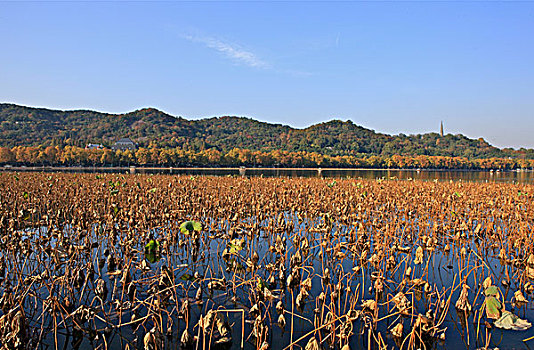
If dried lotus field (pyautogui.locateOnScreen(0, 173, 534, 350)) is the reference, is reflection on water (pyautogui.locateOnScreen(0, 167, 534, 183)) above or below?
above

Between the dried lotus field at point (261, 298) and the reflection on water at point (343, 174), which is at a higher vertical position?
the reflection on water at point (343, 174)

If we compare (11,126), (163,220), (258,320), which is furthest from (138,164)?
(258,320)

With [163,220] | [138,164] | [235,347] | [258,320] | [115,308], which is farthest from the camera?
[138,164]

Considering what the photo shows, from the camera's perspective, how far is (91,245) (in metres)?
8.66

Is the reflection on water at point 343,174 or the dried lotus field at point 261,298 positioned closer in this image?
the dried lotus field at point 261,298

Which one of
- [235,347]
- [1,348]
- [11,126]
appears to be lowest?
[235,347]

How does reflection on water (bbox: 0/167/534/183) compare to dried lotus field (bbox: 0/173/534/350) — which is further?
reflection on water (bbox: 0/167/534/183)

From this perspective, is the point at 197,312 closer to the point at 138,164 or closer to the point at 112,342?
the point at 112,342

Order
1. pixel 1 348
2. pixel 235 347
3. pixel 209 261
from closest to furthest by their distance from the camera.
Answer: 1. pixel 1 348
2. pixel 235 347
3. pixel 209 261

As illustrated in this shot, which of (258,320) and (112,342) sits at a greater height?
(258,320)

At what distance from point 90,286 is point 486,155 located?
718 ft

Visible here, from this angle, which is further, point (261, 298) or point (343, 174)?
point (343, 174)

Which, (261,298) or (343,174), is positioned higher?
(343,174)

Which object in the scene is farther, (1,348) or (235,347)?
(235,347)
